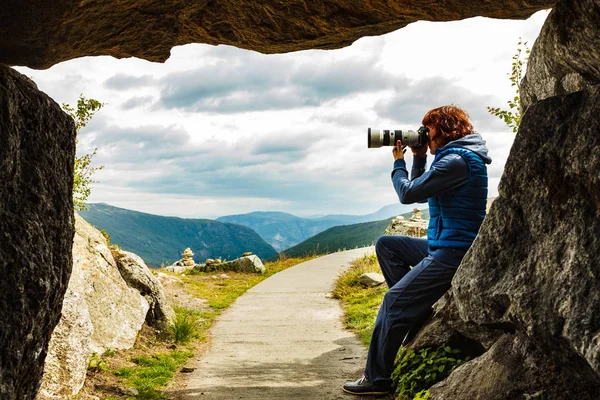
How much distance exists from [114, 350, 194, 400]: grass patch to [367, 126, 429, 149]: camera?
341 centimetres

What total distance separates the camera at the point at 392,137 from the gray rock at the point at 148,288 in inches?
178

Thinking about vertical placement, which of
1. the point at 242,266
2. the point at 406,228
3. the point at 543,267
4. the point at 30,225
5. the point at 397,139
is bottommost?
the point at 242,266

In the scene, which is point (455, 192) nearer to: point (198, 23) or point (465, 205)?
point (465, 205)

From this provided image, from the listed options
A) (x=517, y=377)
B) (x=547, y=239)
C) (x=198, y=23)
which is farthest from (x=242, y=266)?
(x=547, y=239)

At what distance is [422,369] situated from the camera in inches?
214

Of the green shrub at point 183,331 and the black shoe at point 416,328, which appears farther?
the green shrub at point 183,331

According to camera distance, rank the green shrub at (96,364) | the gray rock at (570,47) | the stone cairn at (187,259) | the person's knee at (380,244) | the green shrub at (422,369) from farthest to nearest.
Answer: the stone cairn at (187,259)
the green shrub at (96,364)
the person's knee at (380,244)
the green shrub at (422,369)
the gray rock at (570,47)

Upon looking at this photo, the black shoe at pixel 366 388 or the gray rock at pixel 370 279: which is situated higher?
the gray rock at pixel 370 279

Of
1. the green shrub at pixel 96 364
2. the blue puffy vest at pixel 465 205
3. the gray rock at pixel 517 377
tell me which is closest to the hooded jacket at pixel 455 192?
the blue puffy vest at pixel 465 205

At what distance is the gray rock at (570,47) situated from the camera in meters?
3.60

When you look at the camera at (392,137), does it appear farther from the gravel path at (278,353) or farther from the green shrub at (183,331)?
the green shrub at (183,331)

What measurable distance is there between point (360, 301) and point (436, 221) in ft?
21.0

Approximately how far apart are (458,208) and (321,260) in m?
16.1

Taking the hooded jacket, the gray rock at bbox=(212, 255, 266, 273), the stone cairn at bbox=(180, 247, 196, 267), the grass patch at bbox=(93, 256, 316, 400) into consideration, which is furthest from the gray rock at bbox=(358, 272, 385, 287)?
the stone cairn at bbox=(180, 247, 196, 267)
